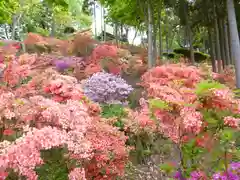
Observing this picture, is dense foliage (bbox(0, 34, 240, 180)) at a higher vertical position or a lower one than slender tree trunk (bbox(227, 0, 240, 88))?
lower

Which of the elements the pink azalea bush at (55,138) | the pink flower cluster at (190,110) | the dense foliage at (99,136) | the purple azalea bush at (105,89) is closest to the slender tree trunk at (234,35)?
the purple azalea bush at (105,89)

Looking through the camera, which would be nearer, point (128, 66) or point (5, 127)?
point (5, 127)

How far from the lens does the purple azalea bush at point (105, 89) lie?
7.66 metres

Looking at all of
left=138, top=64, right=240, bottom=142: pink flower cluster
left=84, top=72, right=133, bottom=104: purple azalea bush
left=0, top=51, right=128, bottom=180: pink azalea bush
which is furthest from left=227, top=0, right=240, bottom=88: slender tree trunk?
left=0, top=51, right=128, bottom=180: pink azalea bush

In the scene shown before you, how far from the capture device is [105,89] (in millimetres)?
7660

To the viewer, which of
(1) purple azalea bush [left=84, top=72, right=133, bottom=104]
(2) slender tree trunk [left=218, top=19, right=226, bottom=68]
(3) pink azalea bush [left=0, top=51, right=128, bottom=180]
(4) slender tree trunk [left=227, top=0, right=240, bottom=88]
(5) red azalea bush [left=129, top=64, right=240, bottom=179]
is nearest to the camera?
(3) pink azalea bush [left=0, top=51, right=128, bottom=180]

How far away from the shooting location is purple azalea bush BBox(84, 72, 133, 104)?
766 cm

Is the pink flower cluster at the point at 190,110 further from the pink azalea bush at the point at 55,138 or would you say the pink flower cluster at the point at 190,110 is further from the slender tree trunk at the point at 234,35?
the slender tree trunk at the point at 234,35

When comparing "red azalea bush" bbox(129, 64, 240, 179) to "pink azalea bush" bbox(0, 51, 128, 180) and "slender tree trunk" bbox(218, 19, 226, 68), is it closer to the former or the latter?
"pink azalea bush" bbox(0, 51, 128, 180)

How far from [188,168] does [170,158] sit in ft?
9.09

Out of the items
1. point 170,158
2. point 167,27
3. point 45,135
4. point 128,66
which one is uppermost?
point 167,27

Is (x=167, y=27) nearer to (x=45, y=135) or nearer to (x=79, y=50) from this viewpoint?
(x=79, y=50)

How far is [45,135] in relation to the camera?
9.78 ft

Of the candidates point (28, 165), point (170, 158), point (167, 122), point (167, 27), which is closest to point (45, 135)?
point (28, 165)
